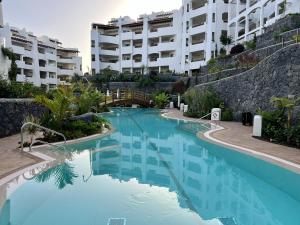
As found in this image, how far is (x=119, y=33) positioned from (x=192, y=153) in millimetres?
52864

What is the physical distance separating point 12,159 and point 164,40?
4936cm

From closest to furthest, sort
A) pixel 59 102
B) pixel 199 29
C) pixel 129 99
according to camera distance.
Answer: pixel 59 102, pixel 129 99, pixel 199 29

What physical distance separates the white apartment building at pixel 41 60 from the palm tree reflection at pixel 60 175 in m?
41.6

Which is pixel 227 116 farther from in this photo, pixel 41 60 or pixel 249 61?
pixel 41 60

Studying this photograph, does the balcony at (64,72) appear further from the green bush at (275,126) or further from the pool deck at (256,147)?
the green bush at (275,126)

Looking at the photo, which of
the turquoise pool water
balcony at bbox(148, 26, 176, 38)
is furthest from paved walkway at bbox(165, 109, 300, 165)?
balcony at bbox(148, 26, 176, 38)

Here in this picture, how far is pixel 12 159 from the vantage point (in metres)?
8.62

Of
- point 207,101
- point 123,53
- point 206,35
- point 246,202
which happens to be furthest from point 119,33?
point 246,202

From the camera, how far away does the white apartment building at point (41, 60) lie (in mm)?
53709

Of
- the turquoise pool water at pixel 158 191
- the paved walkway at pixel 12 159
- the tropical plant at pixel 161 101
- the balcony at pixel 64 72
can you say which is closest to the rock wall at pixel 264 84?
the turquoise pool water at pixel 158 191

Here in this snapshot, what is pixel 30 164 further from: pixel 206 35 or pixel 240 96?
pixel 206 35

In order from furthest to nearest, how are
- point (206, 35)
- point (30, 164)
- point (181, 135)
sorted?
point (206, 35) → point (181, 135) → point (30, 164)

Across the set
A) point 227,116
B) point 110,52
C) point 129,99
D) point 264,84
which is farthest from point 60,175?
point 110,52

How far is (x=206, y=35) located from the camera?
43469mm
